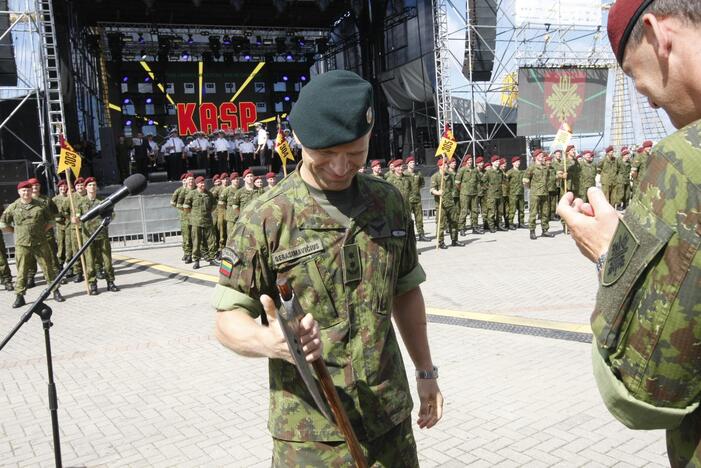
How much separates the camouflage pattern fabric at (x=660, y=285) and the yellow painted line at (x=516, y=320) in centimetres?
514

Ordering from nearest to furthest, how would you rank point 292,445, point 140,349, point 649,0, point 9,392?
point 649,0 → point 292,445 → point 9,392 → point 140,349

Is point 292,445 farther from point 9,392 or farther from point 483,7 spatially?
point 483,7

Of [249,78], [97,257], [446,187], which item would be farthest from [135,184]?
[249,78]

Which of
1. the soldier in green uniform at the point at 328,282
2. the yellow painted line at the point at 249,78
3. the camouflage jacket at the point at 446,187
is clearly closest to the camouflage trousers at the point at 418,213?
the camouflage jacket at the point at 446,187

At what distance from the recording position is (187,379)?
5297mm

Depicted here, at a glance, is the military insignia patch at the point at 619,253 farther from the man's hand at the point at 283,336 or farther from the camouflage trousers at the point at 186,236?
the camouflage trousers at the point at 186,236

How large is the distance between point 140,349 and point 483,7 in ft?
54.2

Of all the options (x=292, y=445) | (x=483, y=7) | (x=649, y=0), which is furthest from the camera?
(x=483, y=7)

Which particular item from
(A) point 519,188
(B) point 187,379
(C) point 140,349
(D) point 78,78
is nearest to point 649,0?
(B) point 187,379

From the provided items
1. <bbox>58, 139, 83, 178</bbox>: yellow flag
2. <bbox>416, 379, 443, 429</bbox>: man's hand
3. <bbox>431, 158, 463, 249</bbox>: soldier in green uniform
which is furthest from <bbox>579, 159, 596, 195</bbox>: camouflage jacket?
<bbox>416, 379, 443, 429</bbox>: man's hand

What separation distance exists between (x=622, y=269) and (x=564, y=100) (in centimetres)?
2126

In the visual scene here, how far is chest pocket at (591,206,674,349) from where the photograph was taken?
2.99 feet

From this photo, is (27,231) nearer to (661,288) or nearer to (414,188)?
(414,188)

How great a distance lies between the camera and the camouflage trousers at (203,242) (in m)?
12.6
